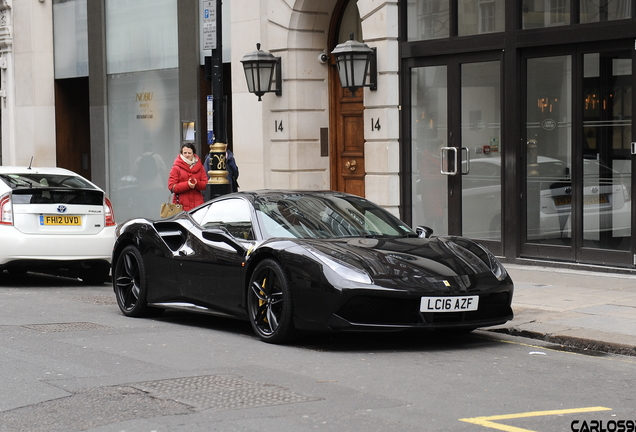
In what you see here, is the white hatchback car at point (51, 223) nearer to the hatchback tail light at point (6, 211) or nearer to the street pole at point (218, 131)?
the hatchback tail light at point (6, 211)

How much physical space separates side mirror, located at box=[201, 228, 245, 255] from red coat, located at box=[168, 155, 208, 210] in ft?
15.4

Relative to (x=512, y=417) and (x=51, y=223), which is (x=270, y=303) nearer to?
(x=512, y=417)

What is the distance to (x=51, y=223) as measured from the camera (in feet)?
41.3

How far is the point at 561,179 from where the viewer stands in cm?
1345

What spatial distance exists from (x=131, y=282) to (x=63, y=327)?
1090 mm

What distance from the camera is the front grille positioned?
766 centimetres

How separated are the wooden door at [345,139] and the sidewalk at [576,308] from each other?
4.57 meters

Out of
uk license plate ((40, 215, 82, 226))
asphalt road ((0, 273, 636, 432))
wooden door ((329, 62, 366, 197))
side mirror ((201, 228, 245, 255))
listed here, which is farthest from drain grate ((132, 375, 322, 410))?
wooden door ((329, 62, 366, 197))

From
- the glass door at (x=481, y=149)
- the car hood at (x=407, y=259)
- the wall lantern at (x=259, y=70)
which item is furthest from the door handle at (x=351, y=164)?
the car hood at (x=407, y=259)

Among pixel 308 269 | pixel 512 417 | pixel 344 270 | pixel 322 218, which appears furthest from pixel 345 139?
pixel 512 417

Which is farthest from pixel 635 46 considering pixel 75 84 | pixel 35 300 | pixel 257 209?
pixel 75 84

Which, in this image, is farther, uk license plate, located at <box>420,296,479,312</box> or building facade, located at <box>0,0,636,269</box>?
building facade, located at <box>0,0,636,269</box>

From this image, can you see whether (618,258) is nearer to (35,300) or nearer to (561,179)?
(561,179)

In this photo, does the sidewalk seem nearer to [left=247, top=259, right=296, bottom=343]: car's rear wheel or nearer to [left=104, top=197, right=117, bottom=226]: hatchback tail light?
[left=247, top=259, right=296, bottom=343]: car's rear wheel
